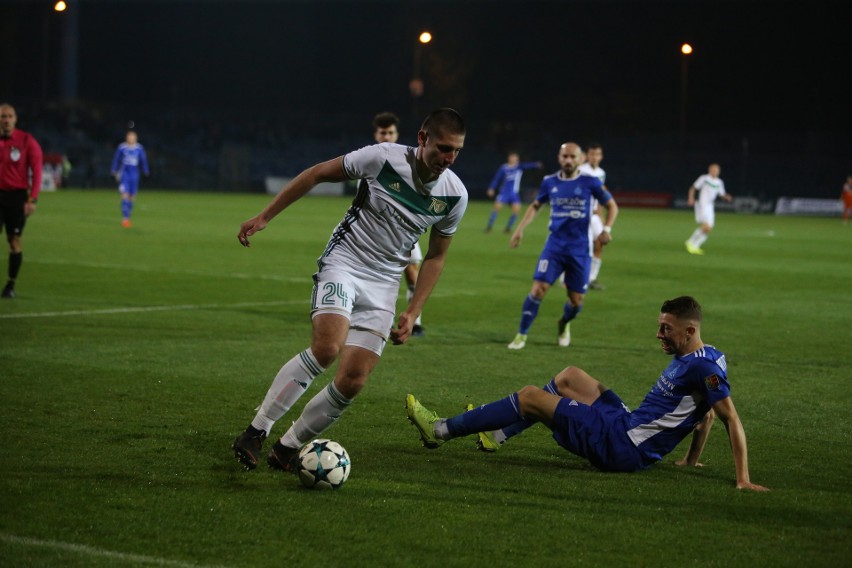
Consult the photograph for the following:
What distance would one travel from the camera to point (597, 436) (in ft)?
20.0

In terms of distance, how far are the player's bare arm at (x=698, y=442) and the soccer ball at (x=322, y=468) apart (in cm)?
205

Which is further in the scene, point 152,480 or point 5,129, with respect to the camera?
point 5,129

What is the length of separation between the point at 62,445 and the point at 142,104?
68.5m

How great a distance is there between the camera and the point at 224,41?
72.1 metres

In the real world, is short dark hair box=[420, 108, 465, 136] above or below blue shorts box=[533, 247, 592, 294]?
above

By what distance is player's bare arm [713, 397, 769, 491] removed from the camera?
5.80 metres

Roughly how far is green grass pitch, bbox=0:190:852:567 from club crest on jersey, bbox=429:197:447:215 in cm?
143

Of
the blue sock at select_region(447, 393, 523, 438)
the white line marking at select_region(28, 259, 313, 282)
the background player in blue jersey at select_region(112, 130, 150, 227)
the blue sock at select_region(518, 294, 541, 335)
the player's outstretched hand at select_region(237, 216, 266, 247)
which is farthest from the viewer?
the background player in blue jersey at select_region(112, 130, 150, 227)

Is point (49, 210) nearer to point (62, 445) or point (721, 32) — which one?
point (62, 445)

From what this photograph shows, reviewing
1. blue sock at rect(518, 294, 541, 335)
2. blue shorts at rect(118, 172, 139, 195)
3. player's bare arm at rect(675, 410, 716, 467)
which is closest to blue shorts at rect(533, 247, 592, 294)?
blue sock at rect(518, 294, 541, 335)

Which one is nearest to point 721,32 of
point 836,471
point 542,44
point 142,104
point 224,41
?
point 542,44

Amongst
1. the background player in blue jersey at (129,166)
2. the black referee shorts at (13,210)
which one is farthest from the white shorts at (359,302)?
the background player in blue jersey at (129,166)

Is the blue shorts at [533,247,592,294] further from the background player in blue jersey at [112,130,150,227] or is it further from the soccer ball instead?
the background player in blue jersey at [112,130,150,227]

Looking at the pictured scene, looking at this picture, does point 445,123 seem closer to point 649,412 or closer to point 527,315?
point 649,412
